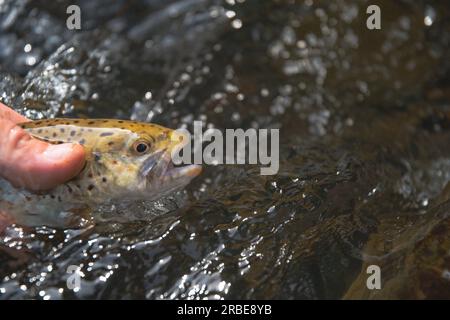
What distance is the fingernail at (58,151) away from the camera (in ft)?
8.79

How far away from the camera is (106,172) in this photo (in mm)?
2855

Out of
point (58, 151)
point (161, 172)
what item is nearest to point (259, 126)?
point (161, 172)

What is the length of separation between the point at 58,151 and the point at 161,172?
0.47 metres

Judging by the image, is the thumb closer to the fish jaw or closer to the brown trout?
the brown trout

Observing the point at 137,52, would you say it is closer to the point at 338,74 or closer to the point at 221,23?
the point at 221,23

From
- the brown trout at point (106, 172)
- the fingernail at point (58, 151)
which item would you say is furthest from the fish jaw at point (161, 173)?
the fingernail at point (58, 151)

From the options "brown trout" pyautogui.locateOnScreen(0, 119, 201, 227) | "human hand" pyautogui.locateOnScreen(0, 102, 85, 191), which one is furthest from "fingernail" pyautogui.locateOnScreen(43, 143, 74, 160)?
"brown trout" pyautogui.locateOnScreen(0, 119, 201, 227)

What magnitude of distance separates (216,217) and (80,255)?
661 millimetres

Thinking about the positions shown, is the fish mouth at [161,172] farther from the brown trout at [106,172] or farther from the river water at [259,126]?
the river water at [259,126]

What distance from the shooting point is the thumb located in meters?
2.70

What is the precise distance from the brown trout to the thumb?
0.25 ft

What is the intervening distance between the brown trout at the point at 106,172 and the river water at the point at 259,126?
11cm

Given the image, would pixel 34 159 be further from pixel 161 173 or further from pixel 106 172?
pixel 161 173

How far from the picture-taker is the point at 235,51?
4895 millimetres
